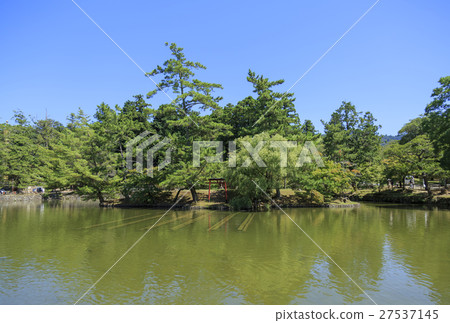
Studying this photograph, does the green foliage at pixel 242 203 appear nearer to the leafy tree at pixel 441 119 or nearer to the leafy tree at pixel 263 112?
the leafy tree at pixel 263 112

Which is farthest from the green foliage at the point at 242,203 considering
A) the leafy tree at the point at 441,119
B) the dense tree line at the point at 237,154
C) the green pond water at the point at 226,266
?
the leafy tree at the point at 441,119

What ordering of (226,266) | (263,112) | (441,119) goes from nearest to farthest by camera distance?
(226,266) < (441,119) < (263,112)

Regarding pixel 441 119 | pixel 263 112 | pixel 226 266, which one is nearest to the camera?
pixel 226 266

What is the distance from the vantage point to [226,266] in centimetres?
912

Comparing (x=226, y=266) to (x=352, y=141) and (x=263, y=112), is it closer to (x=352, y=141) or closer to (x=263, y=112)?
(x=263, y=112)

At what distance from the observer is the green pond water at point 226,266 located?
6.80m

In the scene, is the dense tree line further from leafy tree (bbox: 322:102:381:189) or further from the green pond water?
the green pond water

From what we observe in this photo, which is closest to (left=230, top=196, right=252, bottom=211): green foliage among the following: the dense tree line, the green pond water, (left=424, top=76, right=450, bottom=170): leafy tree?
the dense tree line

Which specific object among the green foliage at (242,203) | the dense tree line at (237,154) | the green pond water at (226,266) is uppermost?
the dense tree line at (237,154)

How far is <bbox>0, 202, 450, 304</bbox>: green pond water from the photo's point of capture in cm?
680

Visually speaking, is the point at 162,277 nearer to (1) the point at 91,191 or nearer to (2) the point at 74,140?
(1) the point at 91,191

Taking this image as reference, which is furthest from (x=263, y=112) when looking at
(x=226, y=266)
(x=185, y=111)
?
(x=226, y=266)

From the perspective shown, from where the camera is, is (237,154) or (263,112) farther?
(263,112)

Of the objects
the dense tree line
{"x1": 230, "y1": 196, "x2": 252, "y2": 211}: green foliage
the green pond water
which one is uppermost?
the dense tree line
